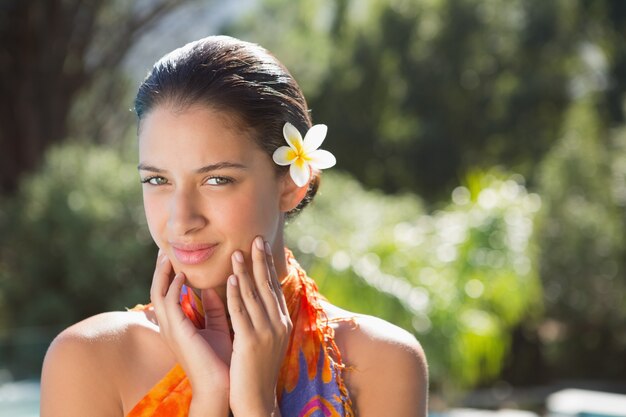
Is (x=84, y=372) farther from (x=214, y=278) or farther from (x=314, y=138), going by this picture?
(x=314, y=138)

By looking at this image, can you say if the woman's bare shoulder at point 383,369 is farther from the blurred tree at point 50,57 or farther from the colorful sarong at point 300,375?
the blurred tree at point 50,57

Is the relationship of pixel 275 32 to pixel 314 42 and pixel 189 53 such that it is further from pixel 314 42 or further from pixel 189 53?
pixel 189 53

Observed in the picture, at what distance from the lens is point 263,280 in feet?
4.34

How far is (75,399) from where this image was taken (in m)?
1.30

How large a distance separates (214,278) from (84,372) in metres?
0.23

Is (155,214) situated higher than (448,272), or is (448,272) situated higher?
(155,214)

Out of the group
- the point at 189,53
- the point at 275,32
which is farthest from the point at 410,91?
the point at 189,53

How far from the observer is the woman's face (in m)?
1.31

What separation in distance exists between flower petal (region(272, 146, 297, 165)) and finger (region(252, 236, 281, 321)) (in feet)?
0.43

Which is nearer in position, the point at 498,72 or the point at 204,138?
the point at 204,138

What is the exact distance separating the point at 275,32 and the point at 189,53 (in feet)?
52.1

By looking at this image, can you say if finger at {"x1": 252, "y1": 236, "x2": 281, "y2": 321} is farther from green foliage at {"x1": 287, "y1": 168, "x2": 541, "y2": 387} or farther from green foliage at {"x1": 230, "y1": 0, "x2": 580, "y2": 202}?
green foliage at {"x1": 230, "y1": 0, "x2": 580, "y2": 202}

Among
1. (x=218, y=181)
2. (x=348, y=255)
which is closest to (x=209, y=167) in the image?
(x=218, y=181)

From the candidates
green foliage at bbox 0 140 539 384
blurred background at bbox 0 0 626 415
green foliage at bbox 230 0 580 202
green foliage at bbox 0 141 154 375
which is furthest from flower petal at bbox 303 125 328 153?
green foliage at bbox 230 0 580 202
